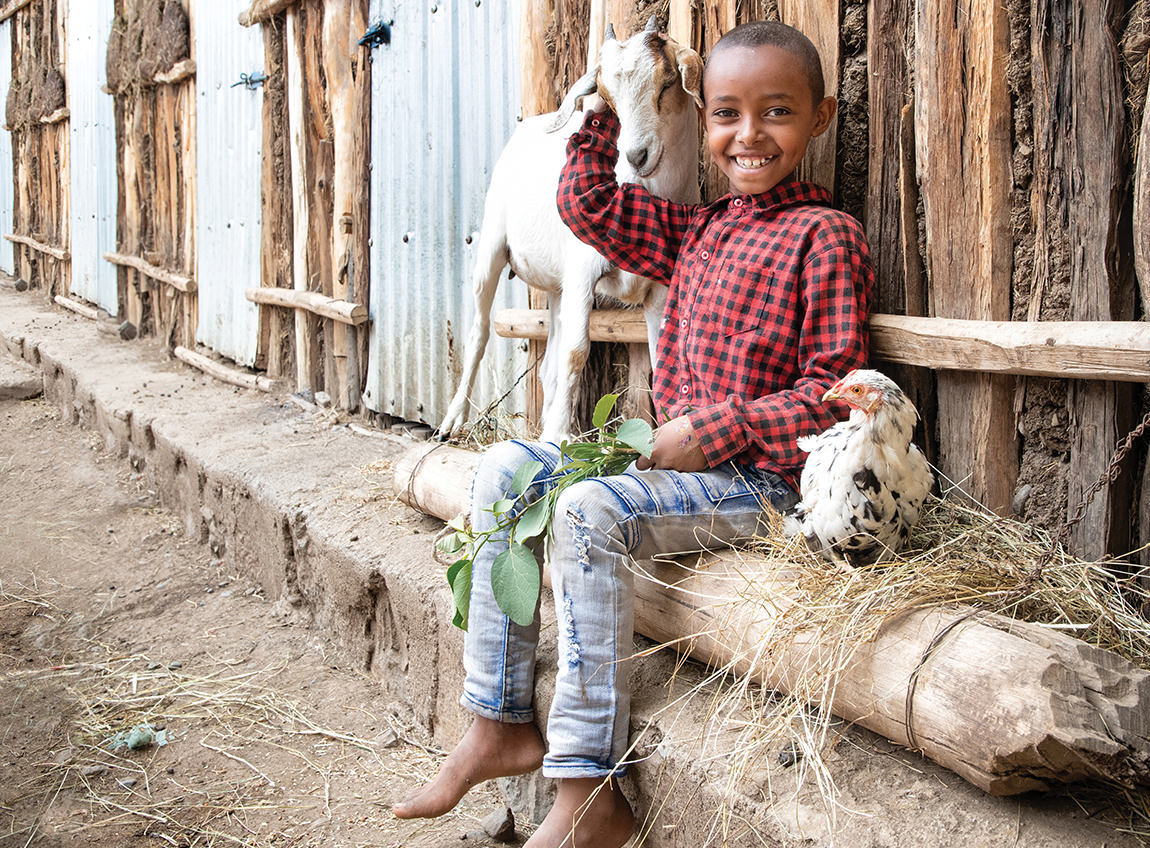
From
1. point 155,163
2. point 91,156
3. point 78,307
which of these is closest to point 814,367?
point 155,163

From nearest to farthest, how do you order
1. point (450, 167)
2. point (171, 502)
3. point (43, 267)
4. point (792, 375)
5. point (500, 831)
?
point (792, 375) < point (500, 831) < point (450, 167) < point (171, 502) < point (43, 267)

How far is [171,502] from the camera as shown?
15.9 feet

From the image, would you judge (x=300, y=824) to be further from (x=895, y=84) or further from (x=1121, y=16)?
(x=1121, y=16)

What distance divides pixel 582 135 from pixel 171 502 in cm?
343

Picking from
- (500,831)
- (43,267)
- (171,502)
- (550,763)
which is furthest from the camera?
(43,267)

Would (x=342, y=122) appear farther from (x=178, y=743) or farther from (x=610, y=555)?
(x=610, y=555)

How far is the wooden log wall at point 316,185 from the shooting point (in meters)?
4.73

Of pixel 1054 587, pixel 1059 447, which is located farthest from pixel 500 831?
pixel 1059 447

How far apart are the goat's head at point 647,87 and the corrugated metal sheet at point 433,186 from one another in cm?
132

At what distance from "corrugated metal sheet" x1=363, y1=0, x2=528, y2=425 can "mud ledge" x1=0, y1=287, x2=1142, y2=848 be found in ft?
1.48

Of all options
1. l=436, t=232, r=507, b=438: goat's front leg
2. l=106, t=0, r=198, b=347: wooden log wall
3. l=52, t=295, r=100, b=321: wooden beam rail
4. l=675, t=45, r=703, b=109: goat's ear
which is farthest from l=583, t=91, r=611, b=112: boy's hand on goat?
l=52, t=295, r=100, b=321: wooden beam rail

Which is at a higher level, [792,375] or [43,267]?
[43,267]

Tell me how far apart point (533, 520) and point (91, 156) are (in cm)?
883

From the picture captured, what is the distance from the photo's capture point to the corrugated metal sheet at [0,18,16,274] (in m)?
12.2
